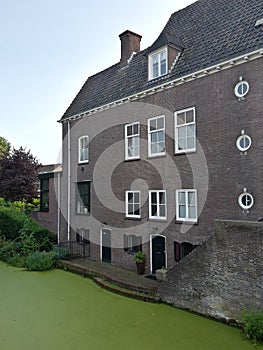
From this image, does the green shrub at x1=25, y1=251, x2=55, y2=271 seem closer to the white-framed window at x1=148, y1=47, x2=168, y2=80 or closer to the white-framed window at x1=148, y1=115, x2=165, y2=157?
the white-framed window at x1=148, y1=115, x2=165, y2=157

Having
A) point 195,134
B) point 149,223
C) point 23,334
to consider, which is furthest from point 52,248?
point 195,134

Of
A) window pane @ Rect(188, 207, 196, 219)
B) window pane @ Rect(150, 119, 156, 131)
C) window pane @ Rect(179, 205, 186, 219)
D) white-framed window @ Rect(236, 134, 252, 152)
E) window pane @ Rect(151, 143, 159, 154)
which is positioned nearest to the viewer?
white-framed window @ Rect(236, 134, 252, 152)

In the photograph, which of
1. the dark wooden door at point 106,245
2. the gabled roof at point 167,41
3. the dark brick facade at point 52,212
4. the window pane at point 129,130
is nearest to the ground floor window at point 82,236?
the dark wooden door at point 106,245

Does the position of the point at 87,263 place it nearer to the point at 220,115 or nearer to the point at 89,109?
the point at 89,109

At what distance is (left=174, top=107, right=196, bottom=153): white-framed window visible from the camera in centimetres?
1183

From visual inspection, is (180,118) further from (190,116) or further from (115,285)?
(115,285)

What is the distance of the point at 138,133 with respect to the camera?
14078 mm

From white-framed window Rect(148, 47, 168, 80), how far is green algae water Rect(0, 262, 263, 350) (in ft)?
31.3

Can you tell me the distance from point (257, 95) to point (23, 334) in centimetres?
994

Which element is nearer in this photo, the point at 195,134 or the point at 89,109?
the point at 195,134

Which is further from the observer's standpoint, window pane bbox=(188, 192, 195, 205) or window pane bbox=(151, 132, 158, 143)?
window pane bbox=(151, 132, 158, 143)

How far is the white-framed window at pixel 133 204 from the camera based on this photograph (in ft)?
45.8

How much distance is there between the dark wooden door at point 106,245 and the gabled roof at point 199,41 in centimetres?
Result: 679

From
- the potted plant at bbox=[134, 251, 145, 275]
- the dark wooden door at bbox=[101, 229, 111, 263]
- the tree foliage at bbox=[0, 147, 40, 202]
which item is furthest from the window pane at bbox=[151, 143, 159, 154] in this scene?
the tree foliage at bbox=[0, 147, 40, 202]
